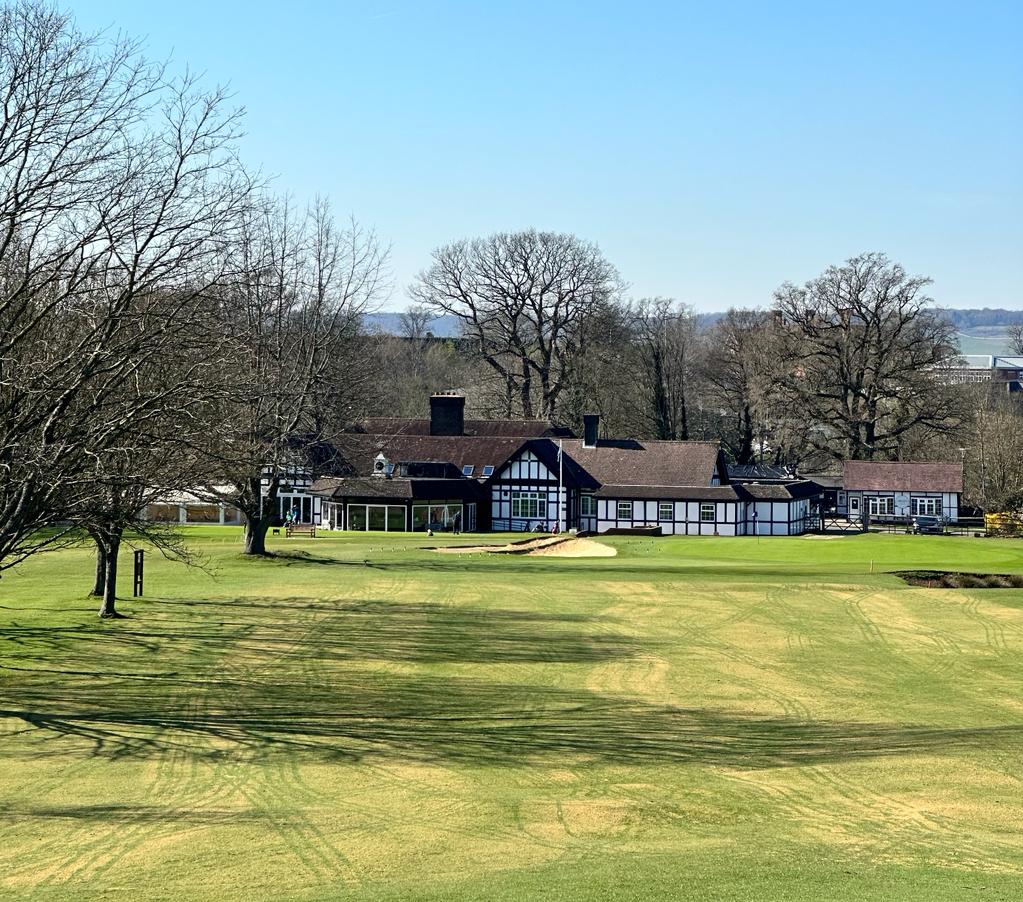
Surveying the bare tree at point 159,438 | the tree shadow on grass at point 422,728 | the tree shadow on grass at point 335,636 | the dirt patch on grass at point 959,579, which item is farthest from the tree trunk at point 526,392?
the tree shadow on grass at point 422,728

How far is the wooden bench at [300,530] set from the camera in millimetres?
62588

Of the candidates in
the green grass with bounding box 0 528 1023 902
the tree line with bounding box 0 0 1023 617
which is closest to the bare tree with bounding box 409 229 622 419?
the tree line with bounding box 0 0 1023 617

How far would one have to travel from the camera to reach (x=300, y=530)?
223 ft

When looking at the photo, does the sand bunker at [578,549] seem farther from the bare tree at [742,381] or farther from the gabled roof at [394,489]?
the bare tree at [742,381]

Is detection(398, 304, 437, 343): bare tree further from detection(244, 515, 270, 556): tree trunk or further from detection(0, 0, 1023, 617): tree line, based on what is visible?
detection(244, 515, 270, 556): tree trunk

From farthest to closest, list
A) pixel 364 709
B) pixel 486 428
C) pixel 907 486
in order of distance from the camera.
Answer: pixel 486 428, pixel 907 486, pixel 364 709

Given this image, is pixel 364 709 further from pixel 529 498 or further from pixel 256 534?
pixel 529 498

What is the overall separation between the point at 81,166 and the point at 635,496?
55.5 metres

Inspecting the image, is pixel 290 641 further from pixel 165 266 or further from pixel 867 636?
pixel 867 636

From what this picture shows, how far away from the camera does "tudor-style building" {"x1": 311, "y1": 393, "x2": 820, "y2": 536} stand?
7100 centimetres

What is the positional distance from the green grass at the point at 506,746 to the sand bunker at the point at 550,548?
661 inches

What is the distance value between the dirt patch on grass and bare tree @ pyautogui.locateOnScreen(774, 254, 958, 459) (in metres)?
35.6

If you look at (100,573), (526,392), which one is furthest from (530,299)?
(100,573)

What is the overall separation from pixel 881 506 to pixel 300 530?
35762 mm
